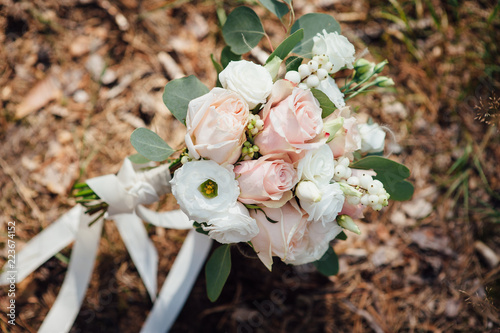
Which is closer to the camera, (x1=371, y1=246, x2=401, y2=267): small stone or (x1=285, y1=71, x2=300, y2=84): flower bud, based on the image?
(x1=285, y1=71, x2=300, y2=84): flower bud

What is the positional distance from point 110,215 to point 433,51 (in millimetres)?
1680

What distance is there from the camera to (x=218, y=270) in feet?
3.39

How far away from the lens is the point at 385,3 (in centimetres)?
184

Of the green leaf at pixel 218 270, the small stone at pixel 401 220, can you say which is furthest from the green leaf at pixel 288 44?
the small stone at pixel 401 220

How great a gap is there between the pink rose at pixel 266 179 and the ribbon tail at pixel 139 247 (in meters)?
0.64

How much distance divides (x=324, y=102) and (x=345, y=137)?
0.10 meters

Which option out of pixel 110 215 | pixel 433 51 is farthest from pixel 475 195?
pixel 110 215

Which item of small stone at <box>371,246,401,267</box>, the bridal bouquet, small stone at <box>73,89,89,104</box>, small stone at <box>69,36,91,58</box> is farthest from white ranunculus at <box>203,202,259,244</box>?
small stone at <box>69,36,91,58</box>

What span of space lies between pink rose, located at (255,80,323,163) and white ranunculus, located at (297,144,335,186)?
23mm

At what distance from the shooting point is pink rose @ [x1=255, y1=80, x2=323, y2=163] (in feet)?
2.51

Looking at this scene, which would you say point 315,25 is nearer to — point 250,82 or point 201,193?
point 250,82

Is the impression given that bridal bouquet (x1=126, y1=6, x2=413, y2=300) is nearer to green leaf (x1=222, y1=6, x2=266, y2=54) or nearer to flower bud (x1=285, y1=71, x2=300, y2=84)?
flower bud (x1=285, y1=71, x2=300, y2=84)

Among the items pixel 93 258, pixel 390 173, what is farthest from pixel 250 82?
pixel 93 258

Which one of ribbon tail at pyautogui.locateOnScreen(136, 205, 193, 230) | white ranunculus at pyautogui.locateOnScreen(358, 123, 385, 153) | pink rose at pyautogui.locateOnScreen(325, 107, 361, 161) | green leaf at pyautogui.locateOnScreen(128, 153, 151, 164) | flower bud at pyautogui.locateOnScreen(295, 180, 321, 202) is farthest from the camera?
ribbon tail at pyautogui.locateOnScreen(136, 205, 193, 230)
